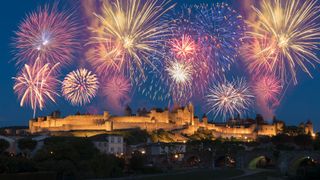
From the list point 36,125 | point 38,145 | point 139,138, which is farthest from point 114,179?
point 36,125

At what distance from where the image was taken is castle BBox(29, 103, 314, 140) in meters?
143

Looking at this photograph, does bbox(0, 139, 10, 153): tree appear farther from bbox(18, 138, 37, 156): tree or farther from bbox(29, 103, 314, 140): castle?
bbox(29, 103, 314, 140): castle

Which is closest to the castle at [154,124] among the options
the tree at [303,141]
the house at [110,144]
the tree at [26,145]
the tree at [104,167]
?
the tree at [303,141]

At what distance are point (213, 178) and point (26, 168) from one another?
24583 millimetres

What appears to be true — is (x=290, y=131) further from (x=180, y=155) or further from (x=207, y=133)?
(x=180, y=155)

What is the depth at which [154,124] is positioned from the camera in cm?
14750

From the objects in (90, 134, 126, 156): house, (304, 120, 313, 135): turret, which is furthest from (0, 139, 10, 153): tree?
(304, 120, 313, 135): turret

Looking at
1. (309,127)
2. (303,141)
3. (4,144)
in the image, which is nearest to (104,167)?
(4,144)

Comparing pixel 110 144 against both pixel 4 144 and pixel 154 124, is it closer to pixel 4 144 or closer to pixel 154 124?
pixel 4 144

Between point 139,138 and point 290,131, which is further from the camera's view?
point 290,131

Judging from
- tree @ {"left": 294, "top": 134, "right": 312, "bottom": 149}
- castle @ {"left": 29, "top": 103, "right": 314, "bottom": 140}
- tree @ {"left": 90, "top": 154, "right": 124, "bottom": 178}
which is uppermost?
castle @ {"left": 29, "top": 103, "right": 314, "bottom": 140}

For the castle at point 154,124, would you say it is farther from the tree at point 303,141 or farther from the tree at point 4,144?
the tree at point 4,144

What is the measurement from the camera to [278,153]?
86.2 meters

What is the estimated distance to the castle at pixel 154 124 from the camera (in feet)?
468
